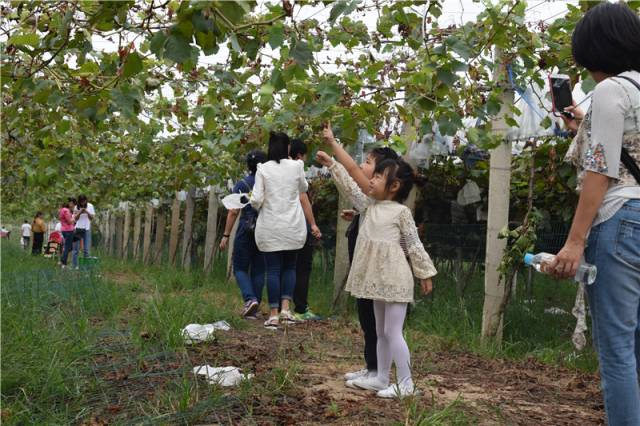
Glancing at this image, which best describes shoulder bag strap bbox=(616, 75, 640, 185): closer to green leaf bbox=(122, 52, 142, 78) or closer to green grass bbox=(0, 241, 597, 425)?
green grass bbox=(0, 241, 597, 425)

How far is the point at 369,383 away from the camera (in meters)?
3.71

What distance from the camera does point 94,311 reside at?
5582 millimetres

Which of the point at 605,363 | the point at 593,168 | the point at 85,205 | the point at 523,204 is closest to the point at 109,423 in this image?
the point at 605,363

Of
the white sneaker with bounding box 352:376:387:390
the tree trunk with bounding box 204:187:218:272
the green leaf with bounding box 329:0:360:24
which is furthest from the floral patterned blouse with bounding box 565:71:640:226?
the tree trunk with bounding box 204:187:218:272

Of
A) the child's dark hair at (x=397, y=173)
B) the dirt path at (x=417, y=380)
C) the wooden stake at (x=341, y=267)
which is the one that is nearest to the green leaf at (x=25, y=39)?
the child's dark hair at (x=397, y=173)

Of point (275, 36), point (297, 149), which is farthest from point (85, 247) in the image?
point (275, 36)

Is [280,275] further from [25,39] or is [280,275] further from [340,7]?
[340,7]

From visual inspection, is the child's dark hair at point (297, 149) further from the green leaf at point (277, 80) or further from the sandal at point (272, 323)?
the green leaf at point (277, 80)

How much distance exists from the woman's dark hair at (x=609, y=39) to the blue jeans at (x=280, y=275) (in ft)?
12.5

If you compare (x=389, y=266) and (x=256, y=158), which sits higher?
(x=256, y=158)

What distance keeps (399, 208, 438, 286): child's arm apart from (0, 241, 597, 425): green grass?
67 centimetres

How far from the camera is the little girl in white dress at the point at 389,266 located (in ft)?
11.6

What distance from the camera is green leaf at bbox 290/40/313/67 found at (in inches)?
111

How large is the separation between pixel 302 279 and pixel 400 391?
3.17 m
